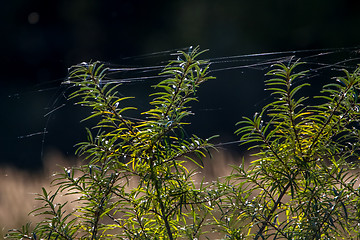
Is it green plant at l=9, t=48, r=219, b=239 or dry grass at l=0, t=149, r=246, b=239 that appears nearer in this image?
green plant at l=9, t=48, r=219, b=239

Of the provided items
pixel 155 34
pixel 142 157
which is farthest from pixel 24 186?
pixel 155 34

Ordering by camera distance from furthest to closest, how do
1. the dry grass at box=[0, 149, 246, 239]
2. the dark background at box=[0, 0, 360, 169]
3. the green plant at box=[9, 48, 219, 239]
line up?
the dark background at box=[0, 0, 360, 169]
the dry grass at box=[0, 149, 246, 239]
the green plant at box=[9, 48, 219, 239]

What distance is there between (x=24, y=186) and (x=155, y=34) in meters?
0.86

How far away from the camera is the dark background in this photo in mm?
1180

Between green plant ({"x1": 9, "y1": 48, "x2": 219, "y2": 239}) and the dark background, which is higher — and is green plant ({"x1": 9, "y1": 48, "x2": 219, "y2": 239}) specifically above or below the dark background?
below

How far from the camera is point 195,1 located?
1592mm

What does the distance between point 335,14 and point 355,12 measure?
67 millimetres

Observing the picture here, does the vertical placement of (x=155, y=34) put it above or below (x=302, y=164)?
above

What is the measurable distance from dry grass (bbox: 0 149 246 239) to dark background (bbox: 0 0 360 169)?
0.31 metres

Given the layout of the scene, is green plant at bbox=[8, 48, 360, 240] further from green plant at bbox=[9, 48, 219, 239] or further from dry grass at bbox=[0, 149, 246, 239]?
dry grass at bbox=[0, 149, 246, 239]

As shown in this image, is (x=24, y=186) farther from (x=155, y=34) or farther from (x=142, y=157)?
(x=155, y=34)

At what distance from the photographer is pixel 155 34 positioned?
59.6 inches

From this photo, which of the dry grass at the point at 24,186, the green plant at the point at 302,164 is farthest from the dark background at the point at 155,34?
the green plant at the point at 302,164

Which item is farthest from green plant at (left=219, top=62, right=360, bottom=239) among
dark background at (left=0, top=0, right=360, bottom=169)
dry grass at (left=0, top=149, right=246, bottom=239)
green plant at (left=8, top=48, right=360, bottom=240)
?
dark background at (left=0, top=0, right=360, bottom=169)
